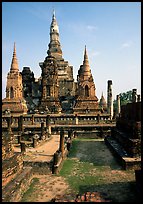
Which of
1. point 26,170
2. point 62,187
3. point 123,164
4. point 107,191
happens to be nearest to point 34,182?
point 26,170

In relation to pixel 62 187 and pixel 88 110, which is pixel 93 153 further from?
pixel 88 110

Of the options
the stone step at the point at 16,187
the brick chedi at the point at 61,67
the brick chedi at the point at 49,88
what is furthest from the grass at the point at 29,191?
the brick chedi at the point at 61,67

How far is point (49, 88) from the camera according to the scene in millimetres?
35156

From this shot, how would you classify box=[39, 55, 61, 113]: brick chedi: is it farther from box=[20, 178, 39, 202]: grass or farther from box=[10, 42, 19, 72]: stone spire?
box=[20, 178, 39, 202]: grass

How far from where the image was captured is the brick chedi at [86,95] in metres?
32.0

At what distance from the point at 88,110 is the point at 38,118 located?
27.1 ft

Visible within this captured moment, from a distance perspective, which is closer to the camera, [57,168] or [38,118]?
[57,168]

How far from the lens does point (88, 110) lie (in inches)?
1251

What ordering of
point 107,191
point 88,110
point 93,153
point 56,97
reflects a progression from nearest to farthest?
point 107,191
point 93,153
point 88,110
point 56,97

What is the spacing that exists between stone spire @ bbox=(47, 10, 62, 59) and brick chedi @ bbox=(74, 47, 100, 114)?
1454 cm

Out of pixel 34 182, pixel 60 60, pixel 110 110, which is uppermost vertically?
pixel 60 60

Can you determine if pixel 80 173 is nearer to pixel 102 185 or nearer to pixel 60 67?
pixel 102 185

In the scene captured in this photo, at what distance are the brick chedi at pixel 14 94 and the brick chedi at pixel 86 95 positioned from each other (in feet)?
27.8

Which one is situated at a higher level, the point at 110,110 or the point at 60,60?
the point at 60,60
